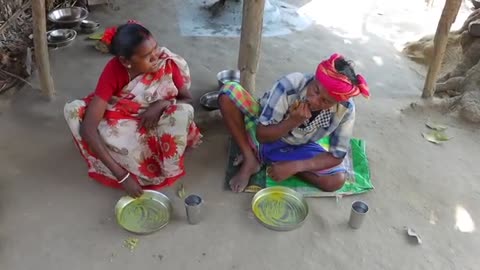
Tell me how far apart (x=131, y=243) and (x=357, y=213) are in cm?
103

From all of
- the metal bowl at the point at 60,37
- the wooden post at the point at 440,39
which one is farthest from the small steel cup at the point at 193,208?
the metal bowl at the point at 60,37

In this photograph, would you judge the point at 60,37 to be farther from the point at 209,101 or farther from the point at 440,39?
the point at 440,39

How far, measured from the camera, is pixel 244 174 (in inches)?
97.9

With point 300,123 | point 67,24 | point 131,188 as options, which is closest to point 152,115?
point 131,188

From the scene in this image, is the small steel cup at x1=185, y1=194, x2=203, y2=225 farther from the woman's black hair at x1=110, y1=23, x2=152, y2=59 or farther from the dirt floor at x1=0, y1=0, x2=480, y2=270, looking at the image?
the woman's black hair at x1=110, y1=23, x2=152, y2=59

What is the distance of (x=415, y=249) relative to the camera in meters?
2.20

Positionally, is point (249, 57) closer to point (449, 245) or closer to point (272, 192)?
point (272, 192)

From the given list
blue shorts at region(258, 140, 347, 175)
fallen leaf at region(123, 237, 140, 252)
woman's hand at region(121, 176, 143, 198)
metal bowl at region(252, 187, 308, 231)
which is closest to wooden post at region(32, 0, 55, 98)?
woman's hand at region(121, 176, 143, 198)

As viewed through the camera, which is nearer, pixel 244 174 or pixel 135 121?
pixel 135 121

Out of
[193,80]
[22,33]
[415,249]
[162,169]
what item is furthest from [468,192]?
[22,33]

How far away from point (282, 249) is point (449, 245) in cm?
78

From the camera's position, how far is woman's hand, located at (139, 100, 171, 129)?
7.68 ft

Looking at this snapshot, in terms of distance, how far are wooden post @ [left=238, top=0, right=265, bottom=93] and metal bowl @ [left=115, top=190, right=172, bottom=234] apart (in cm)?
99

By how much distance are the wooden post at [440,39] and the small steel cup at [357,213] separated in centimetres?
139
